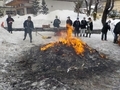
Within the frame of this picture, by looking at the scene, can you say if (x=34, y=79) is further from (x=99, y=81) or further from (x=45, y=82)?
(x=99, y=81)

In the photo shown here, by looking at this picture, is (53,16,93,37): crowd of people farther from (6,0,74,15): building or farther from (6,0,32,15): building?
(6,0,32,15): building

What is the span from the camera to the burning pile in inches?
390

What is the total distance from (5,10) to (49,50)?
43.4 meters

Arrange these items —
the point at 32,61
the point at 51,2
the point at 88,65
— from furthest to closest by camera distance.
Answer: the point at 51,2, the point at 32,61, the point at 88,65

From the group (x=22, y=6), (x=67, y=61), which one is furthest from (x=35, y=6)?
(x=67, y=61)

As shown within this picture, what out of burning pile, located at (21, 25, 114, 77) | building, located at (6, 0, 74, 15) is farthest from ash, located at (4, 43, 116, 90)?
building, located at (6, 0, 74, 15)

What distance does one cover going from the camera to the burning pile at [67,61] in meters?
9.90

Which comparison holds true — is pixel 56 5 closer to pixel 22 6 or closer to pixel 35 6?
pixel 35 6

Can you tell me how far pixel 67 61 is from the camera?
34.6 ft

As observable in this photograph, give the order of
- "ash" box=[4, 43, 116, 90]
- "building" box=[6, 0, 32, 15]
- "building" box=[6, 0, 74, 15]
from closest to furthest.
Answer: "ash" box=[4, 43, 116, 90] < "building" box=[6, 0, 74, 15] < "building" box=[6, 0, 32, 15]

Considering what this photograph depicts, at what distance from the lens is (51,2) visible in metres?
45.5

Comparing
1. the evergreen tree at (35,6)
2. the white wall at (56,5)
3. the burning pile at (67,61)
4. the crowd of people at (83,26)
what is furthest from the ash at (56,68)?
the white wall at (56,5)

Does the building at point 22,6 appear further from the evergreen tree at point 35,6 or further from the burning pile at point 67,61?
the burning pile at point 67,61

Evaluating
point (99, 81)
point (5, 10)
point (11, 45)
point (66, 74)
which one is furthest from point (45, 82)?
point (5, 10)
